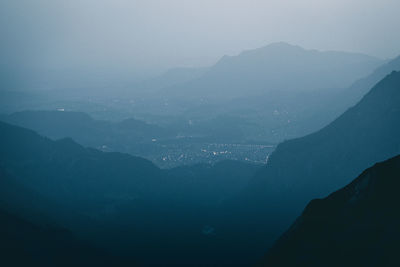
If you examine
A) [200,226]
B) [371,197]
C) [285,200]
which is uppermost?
[371,197]

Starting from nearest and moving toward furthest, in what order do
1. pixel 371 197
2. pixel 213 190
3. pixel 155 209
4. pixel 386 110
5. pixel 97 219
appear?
1. pixel 371 197
2. pixel 386 110
3. pixel 97 219
4. pixel 155 209
5. pixel 213 190

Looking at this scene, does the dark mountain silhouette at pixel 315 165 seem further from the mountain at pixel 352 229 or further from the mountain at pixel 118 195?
the mountain at pixel 352 229

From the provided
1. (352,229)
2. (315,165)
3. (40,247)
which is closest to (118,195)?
(315,165)

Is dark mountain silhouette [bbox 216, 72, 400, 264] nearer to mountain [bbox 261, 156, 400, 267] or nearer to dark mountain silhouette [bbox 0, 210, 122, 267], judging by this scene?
mountain [bbox 261, 156, 400, 267]

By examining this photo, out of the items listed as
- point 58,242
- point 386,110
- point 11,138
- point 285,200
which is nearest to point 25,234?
point 58,242

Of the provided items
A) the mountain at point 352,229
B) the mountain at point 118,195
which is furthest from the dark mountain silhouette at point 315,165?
the mountain at point 352,229

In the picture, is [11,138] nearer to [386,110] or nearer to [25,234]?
[25,234]

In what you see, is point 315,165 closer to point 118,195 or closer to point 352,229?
point 352,229

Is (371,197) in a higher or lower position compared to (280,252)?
higher
